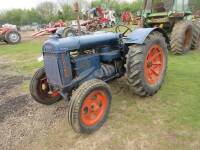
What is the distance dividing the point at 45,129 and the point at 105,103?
950 mm

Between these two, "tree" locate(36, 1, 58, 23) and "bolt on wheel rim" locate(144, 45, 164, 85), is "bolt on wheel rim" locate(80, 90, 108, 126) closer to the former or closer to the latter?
"bolt on wheel rim" locate(144, 45, 164, 85)

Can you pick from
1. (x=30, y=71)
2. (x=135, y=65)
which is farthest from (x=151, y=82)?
(x=30, y=71)

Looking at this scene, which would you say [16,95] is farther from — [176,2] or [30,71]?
[176,2]

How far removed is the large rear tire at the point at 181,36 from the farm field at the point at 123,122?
2.02 metres

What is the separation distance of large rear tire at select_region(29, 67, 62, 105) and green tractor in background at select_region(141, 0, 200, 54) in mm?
4162

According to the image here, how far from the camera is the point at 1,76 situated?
6.78 m

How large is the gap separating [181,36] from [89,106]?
14.8ft

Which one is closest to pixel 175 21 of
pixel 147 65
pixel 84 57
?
pixel 147 65

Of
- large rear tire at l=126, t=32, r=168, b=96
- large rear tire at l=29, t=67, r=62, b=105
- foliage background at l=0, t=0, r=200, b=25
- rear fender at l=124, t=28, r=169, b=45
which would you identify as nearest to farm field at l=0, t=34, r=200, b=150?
large rear tire at l=29, t=67, r=62, b=105

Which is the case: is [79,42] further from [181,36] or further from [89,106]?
[181,36]

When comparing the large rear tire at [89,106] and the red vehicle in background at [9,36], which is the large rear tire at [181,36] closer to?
the large rear tire at [89,106]

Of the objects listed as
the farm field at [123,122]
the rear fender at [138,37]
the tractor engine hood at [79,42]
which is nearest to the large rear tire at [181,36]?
the farm field at [123,122]

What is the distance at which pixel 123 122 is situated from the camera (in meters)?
3.63

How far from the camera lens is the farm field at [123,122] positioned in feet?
10.4
